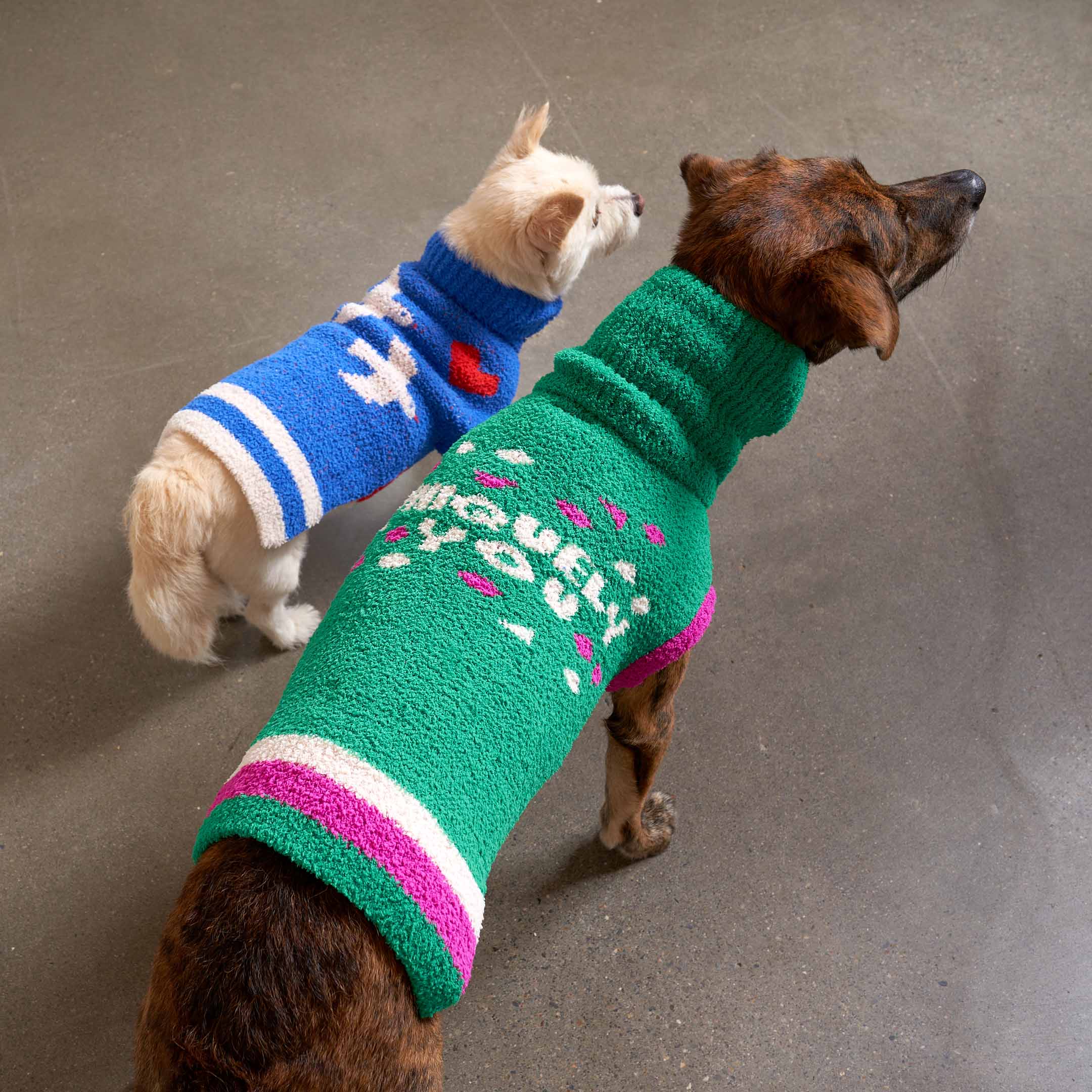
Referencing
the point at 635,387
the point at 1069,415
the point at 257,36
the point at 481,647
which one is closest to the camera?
the point at 481,647

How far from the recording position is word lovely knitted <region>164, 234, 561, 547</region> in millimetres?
1515

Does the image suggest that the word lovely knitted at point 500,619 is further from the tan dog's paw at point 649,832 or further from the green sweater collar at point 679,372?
the tan dog's paw at point 649,832

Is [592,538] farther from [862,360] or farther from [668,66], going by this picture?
[668,66]

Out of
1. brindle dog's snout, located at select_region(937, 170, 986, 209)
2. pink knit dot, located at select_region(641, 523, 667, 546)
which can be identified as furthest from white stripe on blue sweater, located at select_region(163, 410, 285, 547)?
brindle dog's snout, located at select_region(937, 170, 986, 209)

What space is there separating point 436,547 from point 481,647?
16cm

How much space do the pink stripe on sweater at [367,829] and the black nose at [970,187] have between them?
1.41m

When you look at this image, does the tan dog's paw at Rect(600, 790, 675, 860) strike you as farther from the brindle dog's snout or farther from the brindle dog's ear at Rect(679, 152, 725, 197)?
the brindle dog's snout

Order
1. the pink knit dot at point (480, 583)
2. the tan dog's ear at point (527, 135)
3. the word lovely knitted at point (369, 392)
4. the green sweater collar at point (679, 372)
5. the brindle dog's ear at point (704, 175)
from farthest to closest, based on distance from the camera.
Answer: the tan dog's ear at point (527, 135) < the word lovely knitted at point (369, 392) < the brindle dog's ear at point (704, 175) < the green sweater collar at point (679, 372) < the pink knit dot at point (480, 583)

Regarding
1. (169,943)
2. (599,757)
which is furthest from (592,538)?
(599,757)

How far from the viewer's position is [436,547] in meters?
1.18

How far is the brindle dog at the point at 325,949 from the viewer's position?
95cm

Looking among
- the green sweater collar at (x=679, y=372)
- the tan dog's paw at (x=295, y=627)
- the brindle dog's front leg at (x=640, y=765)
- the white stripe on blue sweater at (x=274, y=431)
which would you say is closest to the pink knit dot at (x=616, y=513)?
the green sweater collar at (x=679, y=372)

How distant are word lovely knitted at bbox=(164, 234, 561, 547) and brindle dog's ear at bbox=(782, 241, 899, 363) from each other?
2.15ft

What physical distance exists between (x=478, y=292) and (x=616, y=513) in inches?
28.0
